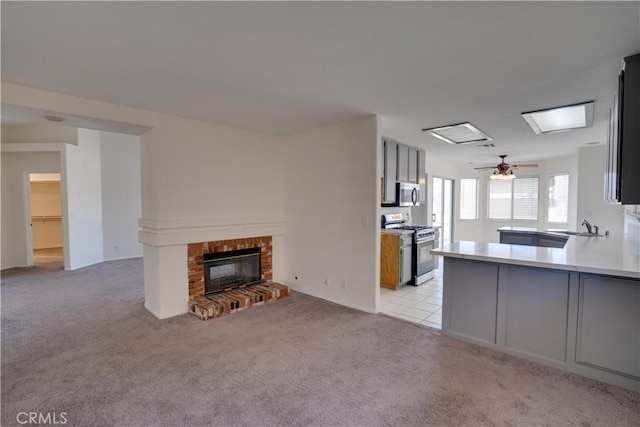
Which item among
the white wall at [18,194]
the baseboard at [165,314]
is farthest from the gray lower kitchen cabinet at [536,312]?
the white wall at [18,194]

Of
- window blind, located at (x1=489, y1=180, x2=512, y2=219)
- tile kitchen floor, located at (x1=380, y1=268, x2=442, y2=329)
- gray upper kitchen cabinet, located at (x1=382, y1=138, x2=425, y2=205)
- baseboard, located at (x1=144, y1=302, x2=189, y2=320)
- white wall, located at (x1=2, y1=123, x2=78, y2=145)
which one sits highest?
white wall, located at (x1=2, y1=123, x2=78, y2=145)

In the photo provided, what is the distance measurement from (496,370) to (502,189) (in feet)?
23.5

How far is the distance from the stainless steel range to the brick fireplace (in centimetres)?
222

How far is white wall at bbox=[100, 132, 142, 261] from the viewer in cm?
723

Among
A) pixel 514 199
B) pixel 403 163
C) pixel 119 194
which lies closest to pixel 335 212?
pixel 403 163

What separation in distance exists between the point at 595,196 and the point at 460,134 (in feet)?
9.19

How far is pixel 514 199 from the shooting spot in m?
8.30

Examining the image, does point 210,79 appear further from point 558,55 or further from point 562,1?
point 558,55

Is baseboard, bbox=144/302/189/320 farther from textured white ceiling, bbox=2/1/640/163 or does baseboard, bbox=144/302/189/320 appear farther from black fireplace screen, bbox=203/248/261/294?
textured white ceiling, bbox=2/1/640/163

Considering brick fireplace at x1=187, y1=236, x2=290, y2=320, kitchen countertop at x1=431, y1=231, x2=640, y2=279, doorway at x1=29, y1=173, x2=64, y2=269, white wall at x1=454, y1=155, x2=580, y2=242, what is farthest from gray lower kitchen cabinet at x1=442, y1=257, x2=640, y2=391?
doorway at x1=29, y1=173, x2=64, y2=269

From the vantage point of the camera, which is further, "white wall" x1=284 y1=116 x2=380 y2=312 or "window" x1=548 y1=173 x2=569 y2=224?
"window" x1=548 y1=173 x2=569 y2=224

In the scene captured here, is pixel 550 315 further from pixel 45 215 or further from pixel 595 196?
pixel 45 215

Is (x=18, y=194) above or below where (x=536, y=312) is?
above

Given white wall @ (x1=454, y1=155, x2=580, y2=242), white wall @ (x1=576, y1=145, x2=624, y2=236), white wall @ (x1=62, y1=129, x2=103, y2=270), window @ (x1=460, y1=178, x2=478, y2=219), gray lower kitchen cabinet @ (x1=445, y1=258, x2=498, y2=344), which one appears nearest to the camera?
gray lower kitchen cabinet @ (x1=445, y1=258, x2=498, y2=344)
